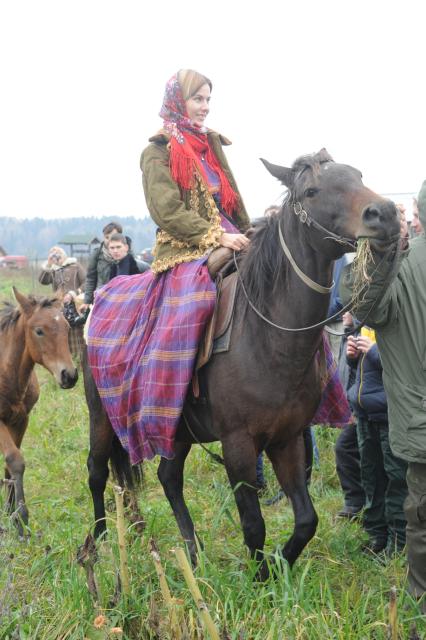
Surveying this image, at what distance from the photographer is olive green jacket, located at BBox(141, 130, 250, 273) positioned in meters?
4.20

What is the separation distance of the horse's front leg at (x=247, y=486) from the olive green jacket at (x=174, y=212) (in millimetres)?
1148

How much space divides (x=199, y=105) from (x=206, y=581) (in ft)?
8.82

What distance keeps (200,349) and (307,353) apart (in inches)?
24.3

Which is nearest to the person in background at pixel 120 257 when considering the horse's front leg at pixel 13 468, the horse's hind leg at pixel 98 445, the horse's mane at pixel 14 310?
the horse's mane at pixel 14 310

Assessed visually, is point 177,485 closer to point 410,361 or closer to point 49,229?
point 410,361

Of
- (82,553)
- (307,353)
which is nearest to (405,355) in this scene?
(307,353)

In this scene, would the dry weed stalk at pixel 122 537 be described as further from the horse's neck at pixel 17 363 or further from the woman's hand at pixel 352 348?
the horse's neck at pixel 17 363

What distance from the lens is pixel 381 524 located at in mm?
4617

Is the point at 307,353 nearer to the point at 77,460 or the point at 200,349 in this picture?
the point at 200,349

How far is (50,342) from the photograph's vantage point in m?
6.00

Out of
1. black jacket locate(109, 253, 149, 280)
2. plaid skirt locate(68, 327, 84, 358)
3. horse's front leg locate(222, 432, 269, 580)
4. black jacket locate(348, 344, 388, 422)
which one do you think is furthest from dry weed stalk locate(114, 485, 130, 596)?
plaid skirt locate(68, 327, 84, 358)

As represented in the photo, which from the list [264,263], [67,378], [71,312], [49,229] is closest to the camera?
[264,263]

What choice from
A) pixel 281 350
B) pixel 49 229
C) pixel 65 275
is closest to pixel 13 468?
pixel 281 350

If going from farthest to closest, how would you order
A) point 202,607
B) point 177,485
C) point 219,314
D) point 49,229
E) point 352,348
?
point 49,229 < point 177,485 < point 352,348 < point 219,314 < point 202,607
